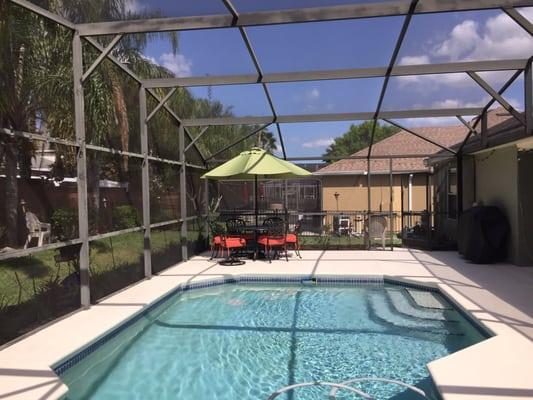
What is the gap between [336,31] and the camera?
251 inches

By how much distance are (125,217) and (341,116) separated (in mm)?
5019

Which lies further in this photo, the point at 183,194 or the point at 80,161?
the point at 183,194

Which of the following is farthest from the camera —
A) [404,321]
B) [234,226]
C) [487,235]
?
[234,226]

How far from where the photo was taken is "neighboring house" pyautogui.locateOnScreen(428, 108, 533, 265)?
26.3ft

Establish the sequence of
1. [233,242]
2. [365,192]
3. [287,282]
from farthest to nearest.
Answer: [365,192] < [233,242] < [287,282]

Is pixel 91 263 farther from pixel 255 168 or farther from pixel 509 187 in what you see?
pixel 509 187

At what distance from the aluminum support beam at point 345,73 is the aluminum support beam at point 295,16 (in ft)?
6.99

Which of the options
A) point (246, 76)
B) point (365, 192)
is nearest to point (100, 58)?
point (246, 76)

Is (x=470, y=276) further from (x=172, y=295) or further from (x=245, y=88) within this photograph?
(x=245, y=88)

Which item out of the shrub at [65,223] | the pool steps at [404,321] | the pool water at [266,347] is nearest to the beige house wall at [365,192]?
the pool water at [266,347]

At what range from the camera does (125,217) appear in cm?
685

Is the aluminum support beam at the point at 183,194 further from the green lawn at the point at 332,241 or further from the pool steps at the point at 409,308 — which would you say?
the pool steps at the point at 409,308

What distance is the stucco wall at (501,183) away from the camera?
27.1ft

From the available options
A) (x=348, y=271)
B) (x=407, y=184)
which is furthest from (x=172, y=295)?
(x=407, y=184)
